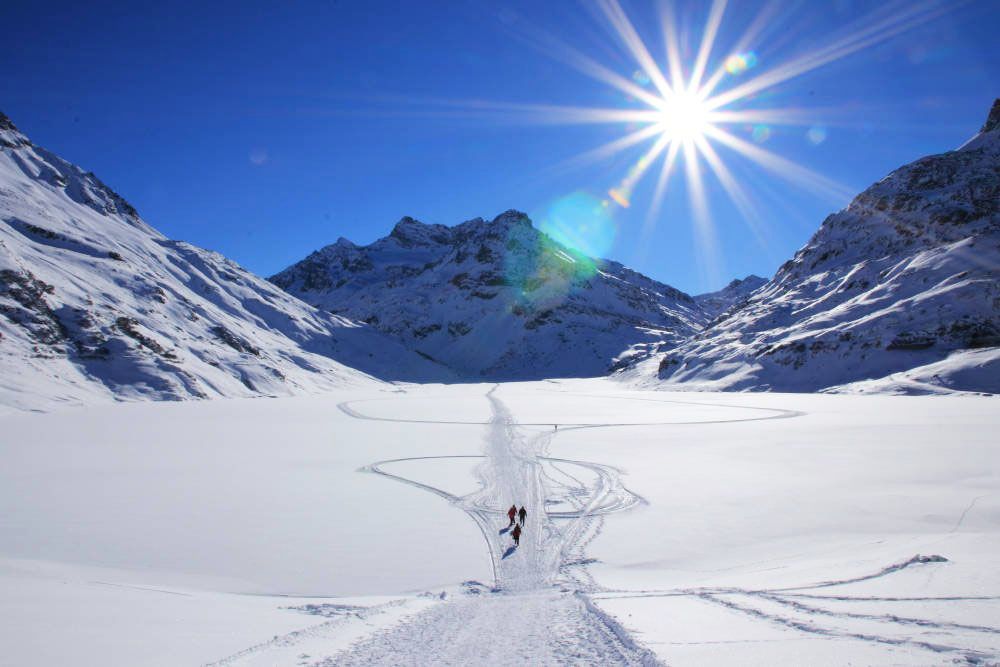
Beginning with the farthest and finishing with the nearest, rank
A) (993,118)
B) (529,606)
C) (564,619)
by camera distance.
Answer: (993,118) → (529,606) → (564,619)

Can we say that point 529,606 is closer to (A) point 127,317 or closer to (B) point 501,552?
(B) point 501,552

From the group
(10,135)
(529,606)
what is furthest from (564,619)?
(10,135)

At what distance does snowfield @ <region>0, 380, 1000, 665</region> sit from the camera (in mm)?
7855

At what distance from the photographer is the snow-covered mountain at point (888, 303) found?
65688mm

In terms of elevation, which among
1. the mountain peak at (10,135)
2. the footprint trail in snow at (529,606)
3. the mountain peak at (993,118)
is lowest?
the footprint trail in snow at (529,606)

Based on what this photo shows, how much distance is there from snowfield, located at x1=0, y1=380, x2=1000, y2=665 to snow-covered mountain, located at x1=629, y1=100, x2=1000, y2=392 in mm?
47306

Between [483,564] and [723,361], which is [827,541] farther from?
A: [723,361]

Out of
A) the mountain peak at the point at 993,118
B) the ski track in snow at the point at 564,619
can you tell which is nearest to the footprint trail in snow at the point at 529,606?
the ski track in snow at the point at 564,619

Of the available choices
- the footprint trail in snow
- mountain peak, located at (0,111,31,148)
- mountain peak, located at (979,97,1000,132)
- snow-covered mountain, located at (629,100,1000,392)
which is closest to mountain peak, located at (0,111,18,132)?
mountain peak, located at (0,111,31,148)

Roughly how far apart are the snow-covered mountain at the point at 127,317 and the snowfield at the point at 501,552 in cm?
3338

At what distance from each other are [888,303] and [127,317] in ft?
376

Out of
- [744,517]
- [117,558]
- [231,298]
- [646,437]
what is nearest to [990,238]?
[646,437]

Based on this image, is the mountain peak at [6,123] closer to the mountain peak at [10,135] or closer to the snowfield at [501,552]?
the mountain peak at [10,135]

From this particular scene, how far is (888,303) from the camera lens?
263 ft
